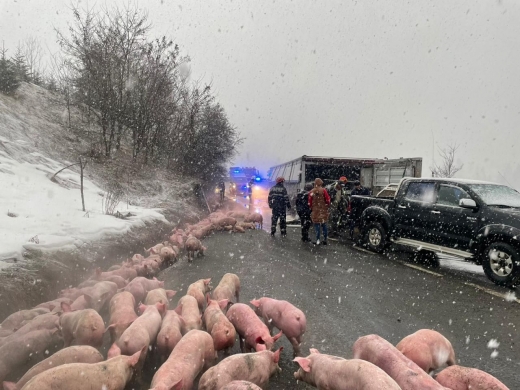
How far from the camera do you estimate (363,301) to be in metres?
5.80

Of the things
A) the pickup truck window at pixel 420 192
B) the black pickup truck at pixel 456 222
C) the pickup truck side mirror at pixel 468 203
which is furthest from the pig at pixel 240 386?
the pickup truck window at pixel 420 192

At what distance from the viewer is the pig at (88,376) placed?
2.55 m

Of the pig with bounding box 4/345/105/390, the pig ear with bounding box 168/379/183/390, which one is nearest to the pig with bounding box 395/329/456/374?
the pig ear with bounding box 168/379/183/390

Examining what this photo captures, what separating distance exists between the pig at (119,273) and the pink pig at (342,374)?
4501 millimetres

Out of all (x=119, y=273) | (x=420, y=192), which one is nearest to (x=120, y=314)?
(x=119, y=273)

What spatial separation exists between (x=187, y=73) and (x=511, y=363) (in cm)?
3092

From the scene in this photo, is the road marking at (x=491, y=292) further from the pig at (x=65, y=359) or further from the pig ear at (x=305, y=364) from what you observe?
the pig at (x=65, y=359)

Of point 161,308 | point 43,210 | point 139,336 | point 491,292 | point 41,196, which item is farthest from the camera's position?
point 41,196

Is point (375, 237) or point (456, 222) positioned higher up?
point (456, 222)

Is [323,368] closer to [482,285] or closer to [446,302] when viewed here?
[446,302]

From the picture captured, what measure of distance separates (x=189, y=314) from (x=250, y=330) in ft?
2.97

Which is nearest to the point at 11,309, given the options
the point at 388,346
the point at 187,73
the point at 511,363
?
the point at 388,346

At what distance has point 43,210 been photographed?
9.02 metres

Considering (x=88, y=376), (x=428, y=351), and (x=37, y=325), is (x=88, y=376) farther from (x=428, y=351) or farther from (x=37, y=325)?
(x=428, y=351)
